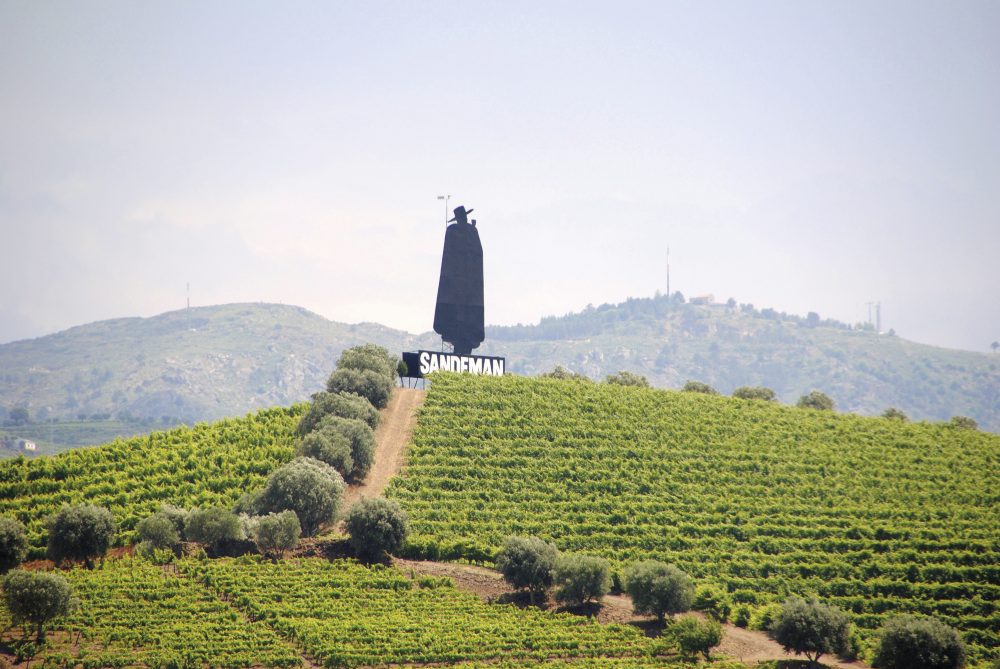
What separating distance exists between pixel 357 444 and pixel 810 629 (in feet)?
98.0

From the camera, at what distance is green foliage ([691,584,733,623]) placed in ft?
175

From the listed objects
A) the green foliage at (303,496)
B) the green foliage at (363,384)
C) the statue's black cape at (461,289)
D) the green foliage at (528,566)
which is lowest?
the green foliage at (528,566)

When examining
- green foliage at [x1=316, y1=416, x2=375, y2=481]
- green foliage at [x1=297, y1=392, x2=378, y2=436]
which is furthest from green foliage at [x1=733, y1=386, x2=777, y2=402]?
green foliage at [x1=316, y1=416, x2=375, y2=481]

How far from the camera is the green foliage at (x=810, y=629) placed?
47188mm

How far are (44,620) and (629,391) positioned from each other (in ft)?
168

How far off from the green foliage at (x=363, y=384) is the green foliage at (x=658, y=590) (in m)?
29.0

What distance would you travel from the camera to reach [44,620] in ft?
143

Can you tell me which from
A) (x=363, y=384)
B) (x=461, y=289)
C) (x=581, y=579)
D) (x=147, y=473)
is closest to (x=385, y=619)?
(x=581, y=579)

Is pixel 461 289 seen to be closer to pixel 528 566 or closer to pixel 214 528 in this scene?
pixel 214 528

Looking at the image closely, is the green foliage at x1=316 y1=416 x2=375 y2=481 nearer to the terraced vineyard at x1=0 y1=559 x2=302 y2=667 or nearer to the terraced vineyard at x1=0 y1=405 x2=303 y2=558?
the terraced vineyard at x1=0 y1=405 x2=303 y2=558

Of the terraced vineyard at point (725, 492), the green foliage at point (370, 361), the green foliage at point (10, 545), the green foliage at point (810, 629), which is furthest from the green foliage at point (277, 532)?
the green foliage at point (370, 361)

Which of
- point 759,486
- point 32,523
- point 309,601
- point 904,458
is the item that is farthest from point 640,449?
point 32,523

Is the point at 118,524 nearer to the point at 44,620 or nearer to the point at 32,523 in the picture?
the point at 32,523

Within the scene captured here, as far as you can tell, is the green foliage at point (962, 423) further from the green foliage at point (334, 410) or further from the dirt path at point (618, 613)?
the green foliage at point (334, 410)
